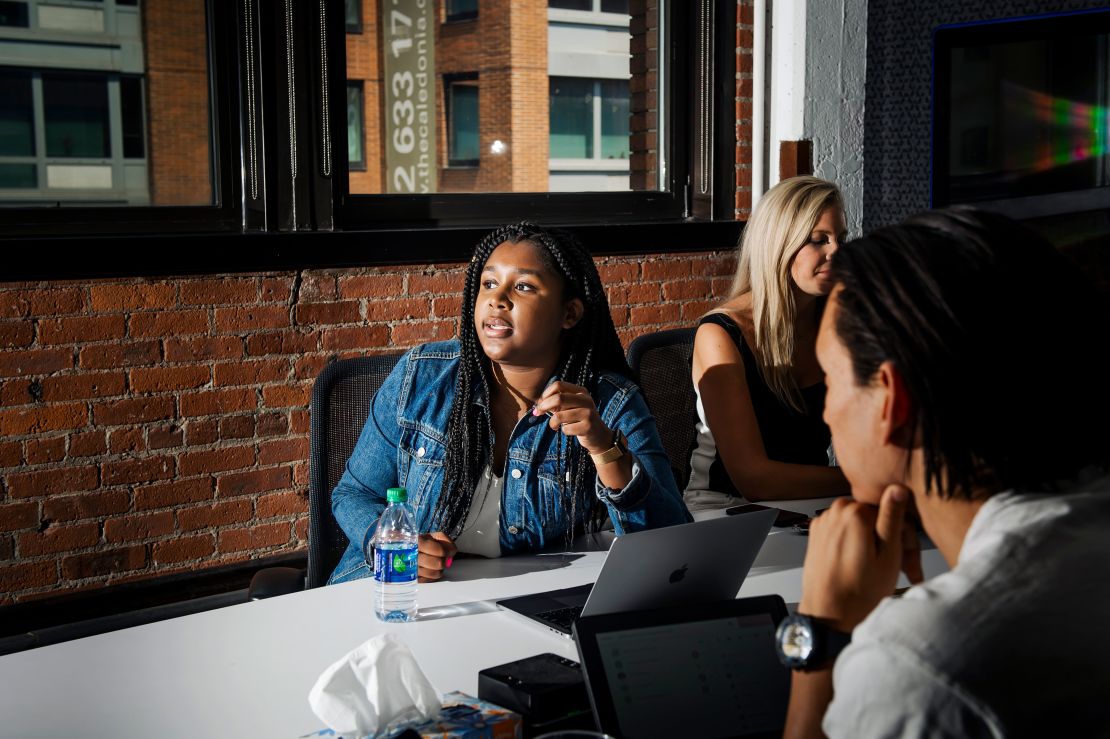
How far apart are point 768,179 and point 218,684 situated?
3355 mm

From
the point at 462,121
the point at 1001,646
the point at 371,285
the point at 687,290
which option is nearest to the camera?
the point at 1001,646

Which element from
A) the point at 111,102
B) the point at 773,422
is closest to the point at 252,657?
the point at 773,422

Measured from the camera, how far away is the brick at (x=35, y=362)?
3004mm

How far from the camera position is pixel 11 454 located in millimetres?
3025

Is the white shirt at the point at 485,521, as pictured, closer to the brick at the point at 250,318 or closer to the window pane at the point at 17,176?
the brick at the point at 250,318

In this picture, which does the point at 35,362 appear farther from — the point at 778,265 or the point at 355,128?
the point at 778,265

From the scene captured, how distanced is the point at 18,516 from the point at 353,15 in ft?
5.86

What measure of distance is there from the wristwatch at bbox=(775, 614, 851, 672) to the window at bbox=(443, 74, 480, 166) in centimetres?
296

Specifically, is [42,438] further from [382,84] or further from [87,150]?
[382,84]

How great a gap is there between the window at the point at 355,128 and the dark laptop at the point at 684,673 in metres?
2.62

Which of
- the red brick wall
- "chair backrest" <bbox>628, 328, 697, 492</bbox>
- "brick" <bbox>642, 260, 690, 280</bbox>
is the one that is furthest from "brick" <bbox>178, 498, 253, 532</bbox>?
"brick" <bbox>642, 260, 690, 280</bbox>

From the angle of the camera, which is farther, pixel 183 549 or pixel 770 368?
pixel 183 549

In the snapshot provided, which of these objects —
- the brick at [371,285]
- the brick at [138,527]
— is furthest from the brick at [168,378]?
the brick at [371,285]

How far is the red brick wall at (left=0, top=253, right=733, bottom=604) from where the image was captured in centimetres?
305
